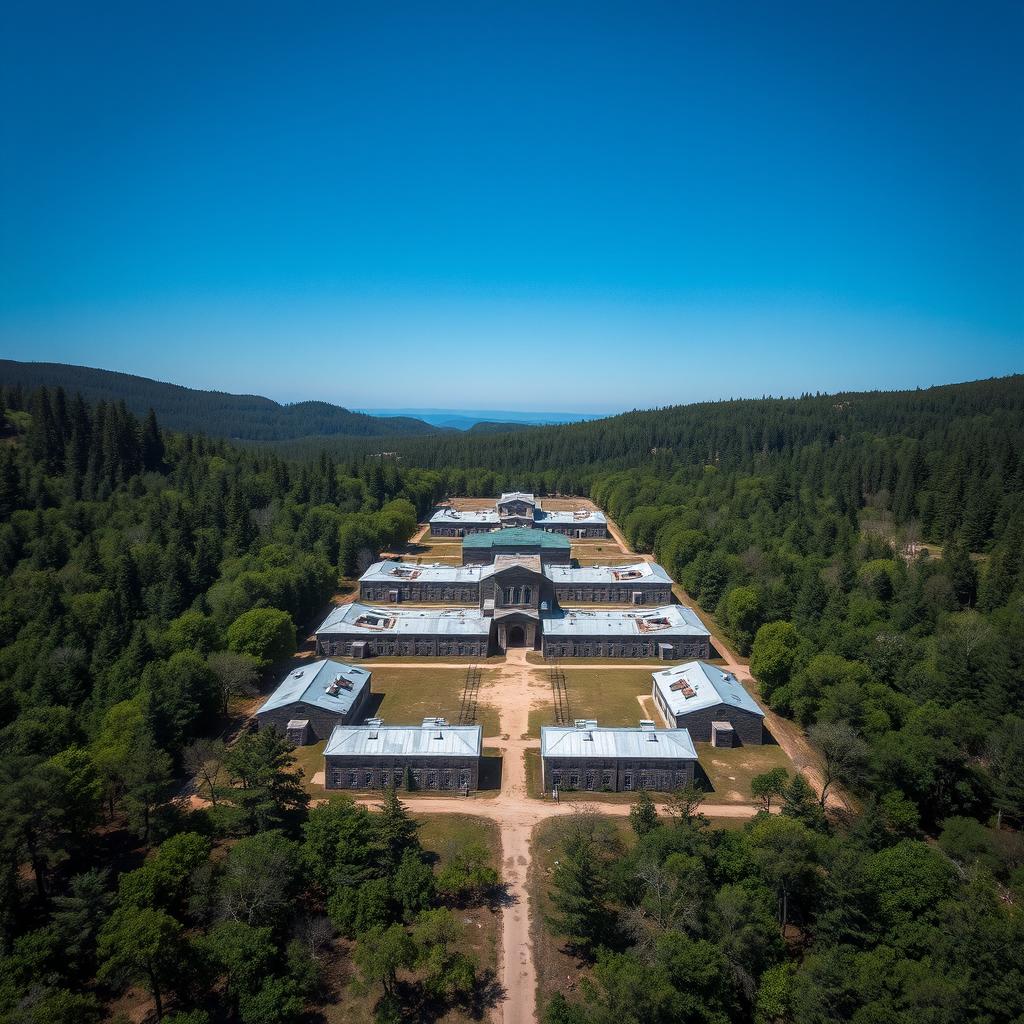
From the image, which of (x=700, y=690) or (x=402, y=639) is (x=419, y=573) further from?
(x=700, y=690)

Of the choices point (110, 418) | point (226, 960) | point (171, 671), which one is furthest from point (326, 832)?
point (110, 418)

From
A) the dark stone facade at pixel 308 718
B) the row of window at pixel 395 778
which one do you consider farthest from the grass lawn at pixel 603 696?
the dark stone facade at pixel 308 718

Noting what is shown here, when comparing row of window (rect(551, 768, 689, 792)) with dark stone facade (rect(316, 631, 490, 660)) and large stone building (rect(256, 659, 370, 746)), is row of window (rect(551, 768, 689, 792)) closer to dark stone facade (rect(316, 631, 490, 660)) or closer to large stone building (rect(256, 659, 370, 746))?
large stone building (rect(256, 659, 370, 746))

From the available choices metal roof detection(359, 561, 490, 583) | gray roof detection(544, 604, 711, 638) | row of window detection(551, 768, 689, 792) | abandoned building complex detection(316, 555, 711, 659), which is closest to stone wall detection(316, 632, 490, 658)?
abandoned building complex detection(316, 555, 711, 659)

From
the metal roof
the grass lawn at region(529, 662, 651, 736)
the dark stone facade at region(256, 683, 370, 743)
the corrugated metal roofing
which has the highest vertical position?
the metal roof

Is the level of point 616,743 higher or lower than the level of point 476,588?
lower

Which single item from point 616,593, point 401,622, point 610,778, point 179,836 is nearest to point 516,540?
point 616,593
